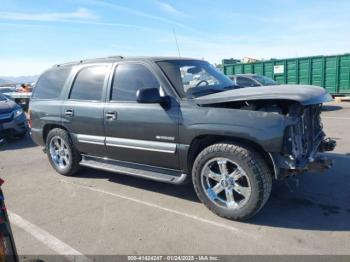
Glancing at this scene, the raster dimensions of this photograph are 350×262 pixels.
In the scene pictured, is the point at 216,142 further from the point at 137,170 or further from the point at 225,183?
the point at 137,170

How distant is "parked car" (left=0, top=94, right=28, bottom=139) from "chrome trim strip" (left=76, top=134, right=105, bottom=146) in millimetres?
4840

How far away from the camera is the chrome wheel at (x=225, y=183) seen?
3.97m

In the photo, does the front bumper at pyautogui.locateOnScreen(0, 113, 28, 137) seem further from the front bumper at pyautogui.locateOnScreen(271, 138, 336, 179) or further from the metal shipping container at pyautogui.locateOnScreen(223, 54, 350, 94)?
the metal shipping container at pyautogui.locateOnScreen(223, 54, 350, 94)

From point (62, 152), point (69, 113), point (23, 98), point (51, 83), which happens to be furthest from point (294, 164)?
point (23, 98)

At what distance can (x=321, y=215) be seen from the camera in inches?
161

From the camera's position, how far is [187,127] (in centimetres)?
425

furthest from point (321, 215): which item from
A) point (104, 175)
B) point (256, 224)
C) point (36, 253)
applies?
point (104, 175)

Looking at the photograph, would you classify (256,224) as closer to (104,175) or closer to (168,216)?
(168,216)

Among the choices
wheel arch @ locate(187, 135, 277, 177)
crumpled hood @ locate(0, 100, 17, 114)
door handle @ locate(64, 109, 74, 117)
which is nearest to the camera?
wheel arch @ locate(187, 135, 277, 177)

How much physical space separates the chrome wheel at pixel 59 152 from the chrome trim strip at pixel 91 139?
46cm

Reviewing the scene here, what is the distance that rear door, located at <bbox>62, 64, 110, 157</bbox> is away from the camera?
5.27 meters

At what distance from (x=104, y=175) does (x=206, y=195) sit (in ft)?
8.13

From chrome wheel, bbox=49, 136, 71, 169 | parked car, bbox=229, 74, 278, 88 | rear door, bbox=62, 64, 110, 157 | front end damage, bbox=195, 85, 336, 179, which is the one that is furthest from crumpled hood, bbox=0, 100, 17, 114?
parked car, bbox=229, 74, 278, 88

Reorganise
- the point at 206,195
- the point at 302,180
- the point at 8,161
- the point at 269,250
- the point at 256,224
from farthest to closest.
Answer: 1. the point at 8,161
2. the point at 302,180
3. the point at 206,195
4. the point at 256,224
5. the point at 269,250
